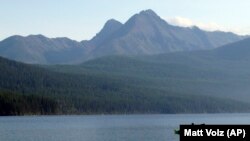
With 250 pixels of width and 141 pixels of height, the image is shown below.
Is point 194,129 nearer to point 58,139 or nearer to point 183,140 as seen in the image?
point 183,140

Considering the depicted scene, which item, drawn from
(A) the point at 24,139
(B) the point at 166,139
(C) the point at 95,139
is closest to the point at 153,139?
(B) the point at 166,139

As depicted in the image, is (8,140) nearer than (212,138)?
No

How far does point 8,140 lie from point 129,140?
2495 centimetres

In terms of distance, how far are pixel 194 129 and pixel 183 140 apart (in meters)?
0.93

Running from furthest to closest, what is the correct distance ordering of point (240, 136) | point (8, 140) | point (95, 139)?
point (95, 139) < point (8, 140) < point (240, 136)

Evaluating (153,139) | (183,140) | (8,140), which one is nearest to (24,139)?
(8,140)

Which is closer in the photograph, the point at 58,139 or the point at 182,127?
the point at 182,127

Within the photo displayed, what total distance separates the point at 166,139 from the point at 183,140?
103m

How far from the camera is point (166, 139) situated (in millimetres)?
141375

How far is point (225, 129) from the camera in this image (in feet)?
128

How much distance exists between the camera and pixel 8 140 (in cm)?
13700

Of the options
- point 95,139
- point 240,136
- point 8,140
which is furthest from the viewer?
point 95,139

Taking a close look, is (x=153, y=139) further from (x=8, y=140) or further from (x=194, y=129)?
(x=194, y=129)

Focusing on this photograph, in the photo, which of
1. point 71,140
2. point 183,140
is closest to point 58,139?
point 71,140
